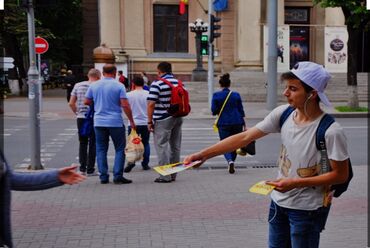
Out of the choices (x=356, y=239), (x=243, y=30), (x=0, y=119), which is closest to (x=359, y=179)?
(x=356, y=239)

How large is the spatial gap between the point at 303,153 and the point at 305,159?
40mm

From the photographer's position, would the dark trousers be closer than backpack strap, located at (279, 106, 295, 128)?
No

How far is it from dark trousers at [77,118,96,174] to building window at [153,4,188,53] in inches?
1210

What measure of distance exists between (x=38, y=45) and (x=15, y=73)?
1611 cm

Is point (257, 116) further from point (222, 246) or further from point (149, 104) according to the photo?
point (222, 246)

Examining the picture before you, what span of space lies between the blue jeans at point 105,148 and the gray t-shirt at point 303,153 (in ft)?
17.4

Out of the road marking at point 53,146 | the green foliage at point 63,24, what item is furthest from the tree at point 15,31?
the road marking at point 53,146

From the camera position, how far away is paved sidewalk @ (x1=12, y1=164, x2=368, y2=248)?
224 inches

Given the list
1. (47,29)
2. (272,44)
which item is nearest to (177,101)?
(272,44)

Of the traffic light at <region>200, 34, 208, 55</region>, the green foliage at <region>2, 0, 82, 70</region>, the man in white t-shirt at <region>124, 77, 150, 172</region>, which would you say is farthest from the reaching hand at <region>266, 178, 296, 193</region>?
the green foliage at <region>2, 0, 82, 70</region>

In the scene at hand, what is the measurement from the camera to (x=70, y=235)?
5875 millimetres

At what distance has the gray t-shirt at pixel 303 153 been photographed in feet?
11.1

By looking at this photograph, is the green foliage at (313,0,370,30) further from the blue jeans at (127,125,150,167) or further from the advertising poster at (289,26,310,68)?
the advertising poster at (289,26,310,68)

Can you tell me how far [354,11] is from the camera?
21.1 metres
